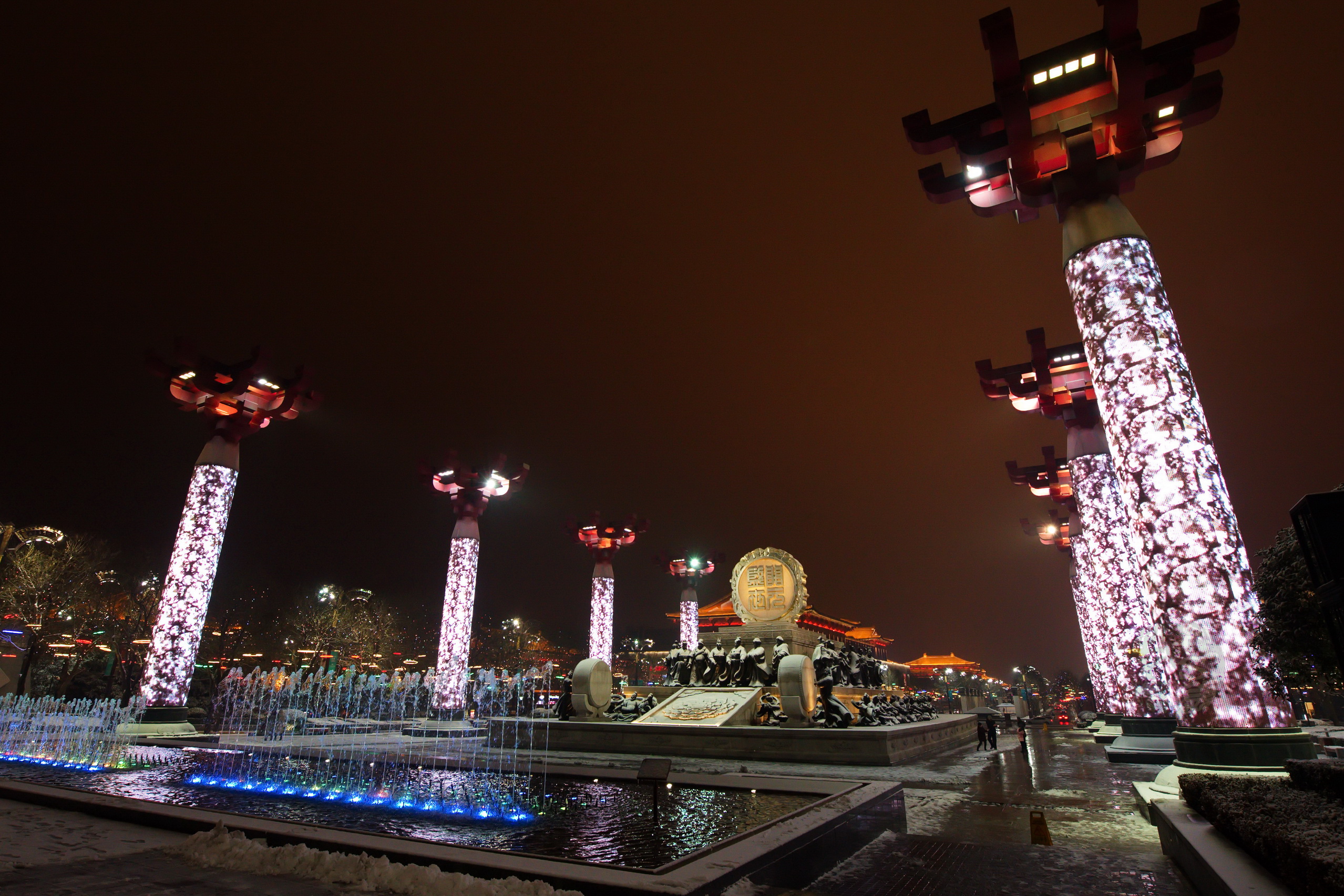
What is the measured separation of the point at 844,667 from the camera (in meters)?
22.4

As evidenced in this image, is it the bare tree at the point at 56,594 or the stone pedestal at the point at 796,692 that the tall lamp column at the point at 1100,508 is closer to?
the stone pedestal at the point at 796,692

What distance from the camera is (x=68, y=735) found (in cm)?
1911

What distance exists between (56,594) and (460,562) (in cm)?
1962

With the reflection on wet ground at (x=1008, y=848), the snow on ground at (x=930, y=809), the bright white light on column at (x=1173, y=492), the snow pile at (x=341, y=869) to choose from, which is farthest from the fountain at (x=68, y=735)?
the bright white light on column at (x=1173, y=492)

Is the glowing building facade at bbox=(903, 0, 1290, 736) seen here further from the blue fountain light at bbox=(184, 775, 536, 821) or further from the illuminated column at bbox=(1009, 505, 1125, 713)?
the illuminated column at bbox=(1009, 505, 1125, 713)

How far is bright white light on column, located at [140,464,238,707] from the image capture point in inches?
803

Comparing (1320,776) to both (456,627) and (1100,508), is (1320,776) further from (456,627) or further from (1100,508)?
(456,627)

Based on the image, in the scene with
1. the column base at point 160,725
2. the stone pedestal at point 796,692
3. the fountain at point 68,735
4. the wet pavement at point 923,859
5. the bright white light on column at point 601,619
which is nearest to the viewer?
the wet pavement at point 923,859

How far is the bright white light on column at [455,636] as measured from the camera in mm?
29984

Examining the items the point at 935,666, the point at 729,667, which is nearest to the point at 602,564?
the point at 729,667

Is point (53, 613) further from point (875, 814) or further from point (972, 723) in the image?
point (972, 723)

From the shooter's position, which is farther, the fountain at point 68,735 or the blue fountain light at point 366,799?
the fountain at point 68,735

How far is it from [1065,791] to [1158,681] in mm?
8668

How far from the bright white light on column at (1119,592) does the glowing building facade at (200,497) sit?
27115 millimetres
